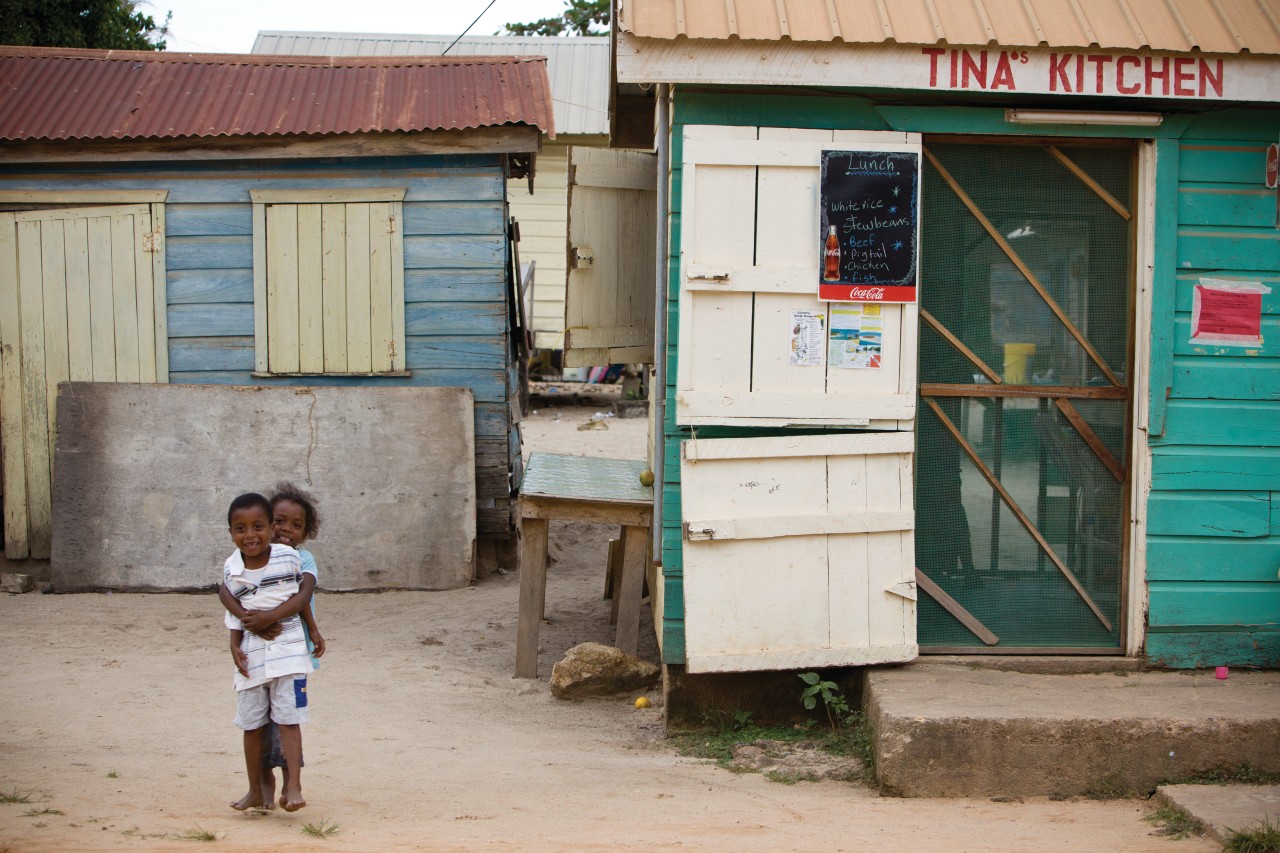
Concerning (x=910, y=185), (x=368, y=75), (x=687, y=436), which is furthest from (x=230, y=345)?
(x=910, y=185)

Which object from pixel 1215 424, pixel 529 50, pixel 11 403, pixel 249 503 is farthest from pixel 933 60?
pixel 529 50

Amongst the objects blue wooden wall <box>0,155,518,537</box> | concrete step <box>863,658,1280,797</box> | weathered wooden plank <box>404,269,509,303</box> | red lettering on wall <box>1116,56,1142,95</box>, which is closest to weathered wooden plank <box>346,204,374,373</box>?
blue wooden wall <box>0,155,518,537</box>

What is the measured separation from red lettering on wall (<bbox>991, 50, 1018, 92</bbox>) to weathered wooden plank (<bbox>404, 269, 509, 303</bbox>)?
4.21m

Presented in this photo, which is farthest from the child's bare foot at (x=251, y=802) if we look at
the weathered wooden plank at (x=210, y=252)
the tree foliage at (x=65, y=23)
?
the tree foliage at (x=65, y=23)

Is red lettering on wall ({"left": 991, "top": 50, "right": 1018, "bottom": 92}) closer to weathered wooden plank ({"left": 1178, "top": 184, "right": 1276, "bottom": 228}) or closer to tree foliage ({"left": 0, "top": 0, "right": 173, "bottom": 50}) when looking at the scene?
weathered wooden plank ({"left": 1178, "top": 184, "right": 1276, "bottom": 228})

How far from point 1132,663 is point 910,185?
2.29 meters

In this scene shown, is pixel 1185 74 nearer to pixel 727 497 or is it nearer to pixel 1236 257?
pixel 1236 257

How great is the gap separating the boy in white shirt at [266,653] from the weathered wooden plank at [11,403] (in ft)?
16.7

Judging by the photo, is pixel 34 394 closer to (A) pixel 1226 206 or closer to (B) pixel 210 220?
(B) pixel 210 220

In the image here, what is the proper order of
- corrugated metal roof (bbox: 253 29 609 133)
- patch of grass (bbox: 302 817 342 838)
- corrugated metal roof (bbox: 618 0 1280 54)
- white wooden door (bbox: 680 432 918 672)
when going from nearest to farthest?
patch of grass (bbox: 302 817 342 838), corrugated metal roof (bbox: 618 0 1280 54), white wooden door (bbox: 680 432 918 672), corrugated metal roof (bbox: 253 29 609 133)

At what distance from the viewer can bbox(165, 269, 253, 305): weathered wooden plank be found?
8297 mm

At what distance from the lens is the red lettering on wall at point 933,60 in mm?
4898

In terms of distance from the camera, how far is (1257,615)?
5.27 meters

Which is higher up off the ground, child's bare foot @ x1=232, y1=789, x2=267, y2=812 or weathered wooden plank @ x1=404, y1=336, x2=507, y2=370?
weathered wooden plank @ x1=404, y1=336, x2=507, y2=370
